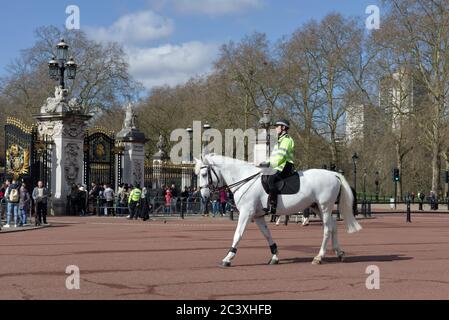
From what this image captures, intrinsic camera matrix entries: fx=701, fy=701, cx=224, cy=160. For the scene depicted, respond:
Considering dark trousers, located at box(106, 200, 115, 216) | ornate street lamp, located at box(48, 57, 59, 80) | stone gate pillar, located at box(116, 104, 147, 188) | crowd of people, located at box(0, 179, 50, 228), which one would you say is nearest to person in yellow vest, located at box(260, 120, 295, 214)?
crowd of people, located at box(0, 179, 50, 228)

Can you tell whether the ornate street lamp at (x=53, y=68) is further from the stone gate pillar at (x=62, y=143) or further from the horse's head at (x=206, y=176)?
the horse's head at (x=206, y=176)

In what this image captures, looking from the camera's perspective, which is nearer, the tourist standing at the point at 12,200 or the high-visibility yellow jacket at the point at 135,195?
the tourist standing at the point at 12,200

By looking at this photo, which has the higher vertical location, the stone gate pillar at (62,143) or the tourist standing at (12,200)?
the stone gate pillar at (62,143)

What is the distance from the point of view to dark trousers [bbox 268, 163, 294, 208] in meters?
11.7

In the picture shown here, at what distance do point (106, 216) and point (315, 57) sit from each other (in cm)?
2921

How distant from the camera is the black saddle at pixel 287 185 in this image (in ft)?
38.5

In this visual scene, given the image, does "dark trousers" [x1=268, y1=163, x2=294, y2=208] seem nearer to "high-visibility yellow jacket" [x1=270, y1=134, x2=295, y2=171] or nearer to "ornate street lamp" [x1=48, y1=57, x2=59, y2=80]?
"high-visibility yellow jacket" [x1=270, y1=134, x2=295, y2=171]

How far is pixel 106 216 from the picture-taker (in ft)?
103

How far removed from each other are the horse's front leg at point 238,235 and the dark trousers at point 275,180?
480 millimetres

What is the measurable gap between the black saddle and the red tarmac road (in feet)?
4.01

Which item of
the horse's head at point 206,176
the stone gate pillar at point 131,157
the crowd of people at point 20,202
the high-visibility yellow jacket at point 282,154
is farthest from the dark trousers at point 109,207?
the high-visibility yellow jacket at point 282,154

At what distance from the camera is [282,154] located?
11.6 m
